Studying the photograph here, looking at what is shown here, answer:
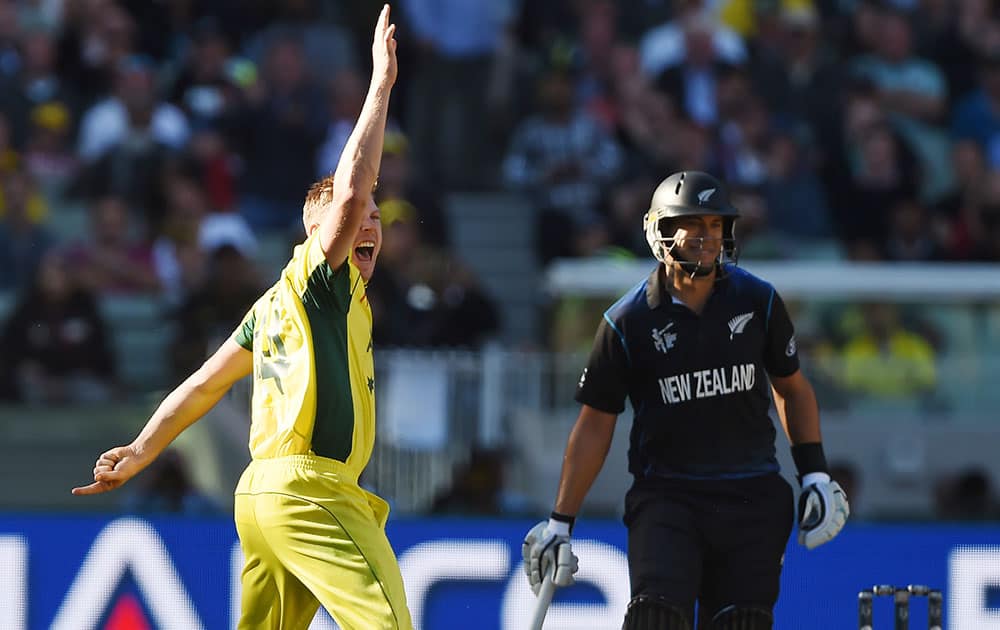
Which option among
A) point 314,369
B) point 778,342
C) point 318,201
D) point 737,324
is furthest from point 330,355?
point 778,342

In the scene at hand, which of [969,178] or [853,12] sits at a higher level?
[853,12]

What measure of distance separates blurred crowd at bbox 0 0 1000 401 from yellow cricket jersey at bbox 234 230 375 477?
4520 mm

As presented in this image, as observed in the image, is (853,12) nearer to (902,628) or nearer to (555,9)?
(555,9)

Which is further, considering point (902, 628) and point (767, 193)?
point (767, 193)

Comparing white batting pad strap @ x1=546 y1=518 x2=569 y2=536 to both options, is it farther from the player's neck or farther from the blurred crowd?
the blurred crowd

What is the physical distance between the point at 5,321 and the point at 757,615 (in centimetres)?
598

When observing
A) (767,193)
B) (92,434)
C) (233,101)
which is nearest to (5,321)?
(92,434)

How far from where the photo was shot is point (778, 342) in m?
5.65

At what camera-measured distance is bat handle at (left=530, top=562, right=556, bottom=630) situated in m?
5.68

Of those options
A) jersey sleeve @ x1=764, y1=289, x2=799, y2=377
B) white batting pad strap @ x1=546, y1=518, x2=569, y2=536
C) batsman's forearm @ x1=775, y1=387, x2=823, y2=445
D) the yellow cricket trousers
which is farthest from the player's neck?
the yellow cricket trousers

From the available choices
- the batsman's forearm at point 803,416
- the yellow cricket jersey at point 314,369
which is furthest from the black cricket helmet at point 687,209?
the yellow cricket jersey at point 314,369

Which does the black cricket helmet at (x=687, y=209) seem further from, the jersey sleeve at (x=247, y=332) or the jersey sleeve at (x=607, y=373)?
the jersey sleeve at (x=247, y=332)

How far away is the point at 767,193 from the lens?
11492 millimetres

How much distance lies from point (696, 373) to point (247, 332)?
4.79ft
